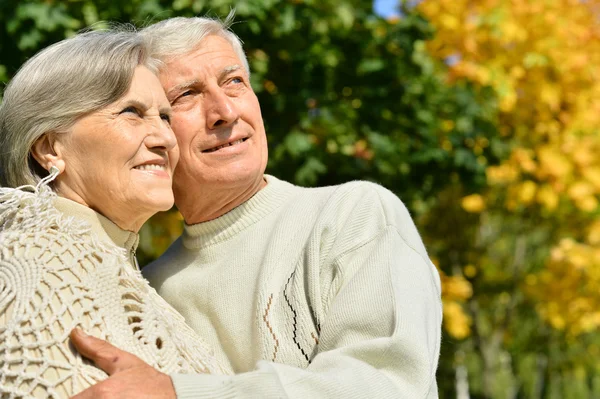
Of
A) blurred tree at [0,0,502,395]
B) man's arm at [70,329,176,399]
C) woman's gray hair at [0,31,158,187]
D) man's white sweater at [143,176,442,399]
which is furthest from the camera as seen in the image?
blurred tree at [0,0,502,395]

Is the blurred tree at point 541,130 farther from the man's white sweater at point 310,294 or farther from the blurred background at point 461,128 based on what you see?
the man's white sweater at point 310,294

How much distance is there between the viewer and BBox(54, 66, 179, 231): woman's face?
225 cm

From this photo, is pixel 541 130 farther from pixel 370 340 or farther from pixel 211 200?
pixel 370 340

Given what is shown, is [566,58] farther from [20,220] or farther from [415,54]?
[20,220]

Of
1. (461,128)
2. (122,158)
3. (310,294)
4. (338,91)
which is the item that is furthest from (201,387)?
(461,128)

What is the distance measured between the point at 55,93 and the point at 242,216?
853mm

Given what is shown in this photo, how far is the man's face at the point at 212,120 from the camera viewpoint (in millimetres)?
2805

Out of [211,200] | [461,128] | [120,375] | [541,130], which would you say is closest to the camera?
[120,375]

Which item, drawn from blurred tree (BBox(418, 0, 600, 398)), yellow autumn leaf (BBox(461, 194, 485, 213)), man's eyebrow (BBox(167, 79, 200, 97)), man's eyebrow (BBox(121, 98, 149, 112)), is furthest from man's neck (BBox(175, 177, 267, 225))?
yellow autumn leaf (BBox(461, 194, 485, 213))

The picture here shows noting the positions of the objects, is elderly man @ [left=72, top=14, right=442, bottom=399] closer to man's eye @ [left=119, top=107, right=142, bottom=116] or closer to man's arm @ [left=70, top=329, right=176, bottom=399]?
man's arm @ [left=70, top=329, right=176, bottom=399]

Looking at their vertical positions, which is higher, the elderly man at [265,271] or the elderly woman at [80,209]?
the elderly woman at [80,209]

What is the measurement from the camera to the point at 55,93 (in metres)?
2.21

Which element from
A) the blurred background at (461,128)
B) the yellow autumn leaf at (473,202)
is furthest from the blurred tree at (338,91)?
the yellow autumn leaf at (473,202)

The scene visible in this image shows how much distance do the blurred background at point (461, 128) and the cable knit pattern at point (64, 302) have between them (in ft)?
5.59
